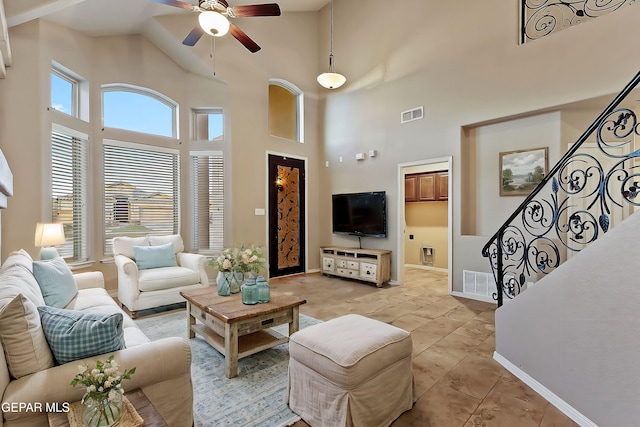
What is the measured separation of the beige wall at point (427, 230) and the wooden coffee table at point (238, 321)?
4.87 m

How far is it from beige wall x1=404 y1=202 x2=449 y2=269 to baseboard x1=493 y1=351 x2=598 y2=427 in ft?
13.7

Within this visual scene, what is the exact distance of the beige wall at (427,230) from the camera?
22.1ft

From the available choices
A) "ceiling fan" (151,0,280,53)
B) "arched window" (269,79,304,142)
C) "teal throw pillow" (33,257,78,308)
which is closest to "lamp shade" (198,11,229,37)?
"ceiling fan" (151,0,280,53)

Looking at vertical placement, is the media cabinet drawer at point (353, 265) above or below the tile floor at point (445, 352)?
above

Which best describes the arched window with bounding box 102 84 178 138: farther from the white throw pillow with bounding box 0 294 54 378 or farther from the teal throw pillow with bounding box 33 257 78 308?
the white throw pillow with bounding box 0 294 54 378

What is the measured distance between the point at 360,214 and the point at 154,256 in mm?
3548

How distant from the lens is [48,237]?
11.3 feet

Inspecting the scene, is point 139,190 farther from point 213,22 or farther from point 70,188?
point 213,22

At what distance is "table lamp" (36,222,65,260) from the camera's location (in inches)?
132

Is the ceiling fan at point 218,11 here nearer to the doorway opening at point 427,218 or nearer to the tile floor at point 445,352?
the tile floor at point 445,352

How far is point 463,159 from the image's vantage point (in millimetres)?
4762

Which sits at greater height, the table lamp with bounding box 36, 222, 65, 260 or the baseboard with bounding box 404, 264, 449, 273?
the table lamp with bounding box 36, 222, 65, 260

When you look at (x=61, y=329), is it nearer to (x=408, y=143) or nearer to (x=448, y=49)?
(x=408, y=143)

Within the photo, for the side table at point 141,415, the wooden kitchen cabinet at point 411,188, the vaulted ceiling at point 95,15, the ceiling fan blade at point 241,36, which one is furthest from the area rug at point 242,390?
the wooden kitchen cabinet at point 411,188
